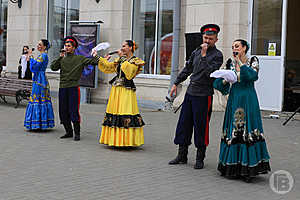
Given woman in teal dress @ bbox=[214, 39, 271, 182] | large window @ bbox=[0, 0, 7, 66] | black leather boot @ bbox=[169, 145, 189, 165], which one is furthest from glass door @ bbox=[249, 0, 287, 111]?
large window @ bbox=[0, 0, 7, 66]

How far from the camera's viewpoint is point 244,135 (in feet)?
20.7

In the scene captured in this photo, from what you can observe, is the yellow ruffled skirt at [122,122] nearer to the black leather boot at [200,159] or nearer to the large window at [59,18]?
the black leather boot at [200,159]

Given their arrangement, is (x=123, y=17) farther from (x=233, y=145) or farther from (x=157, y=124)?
(x=233, y=145)

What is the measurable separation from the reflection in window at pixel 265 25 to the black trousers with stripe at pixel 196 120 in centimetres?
649

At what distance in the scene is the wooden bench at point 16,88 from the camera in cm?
1411

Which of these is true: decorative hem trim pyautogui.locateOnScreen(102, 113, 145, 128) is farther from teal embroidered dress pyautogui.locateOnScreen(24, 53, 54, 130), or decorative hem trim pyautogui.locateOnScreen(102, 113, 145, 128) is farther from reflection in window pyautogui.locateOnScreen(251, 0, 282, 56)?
reflection in window pyautogui.locateOnScreen(251, 0, 282, 56)

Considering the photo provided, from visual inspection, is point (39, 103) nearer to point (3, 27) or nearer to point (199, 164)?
point (199, 164)

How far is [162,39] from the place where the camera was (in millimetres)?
15148

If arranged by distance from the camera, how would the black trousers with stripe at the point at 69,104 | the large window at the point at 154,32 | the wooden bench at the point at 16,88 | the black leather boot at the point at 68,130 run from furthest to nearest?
the large window at the point at 154,32 → the wooden bench at the point at 16,88 → the black leather boot at the point at 68,130 → the black trousers with stripe at the point at 69,104

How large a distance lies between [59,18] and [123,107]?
1084 cm

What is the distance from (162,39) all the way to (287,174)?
352 inches

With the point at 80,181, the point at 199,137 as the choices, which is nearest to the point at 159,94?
the point at 199,137

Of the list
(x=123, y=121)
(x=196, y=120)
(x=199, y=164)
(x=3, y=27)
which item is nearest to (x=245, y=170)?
(x=199, y=164)

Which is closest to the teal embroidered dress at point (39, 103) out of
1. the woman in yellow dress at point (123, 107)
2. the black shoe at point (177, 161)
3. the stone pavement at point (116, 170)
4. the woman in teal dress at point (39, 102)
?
the woman in teal dress at point (39, 102)
